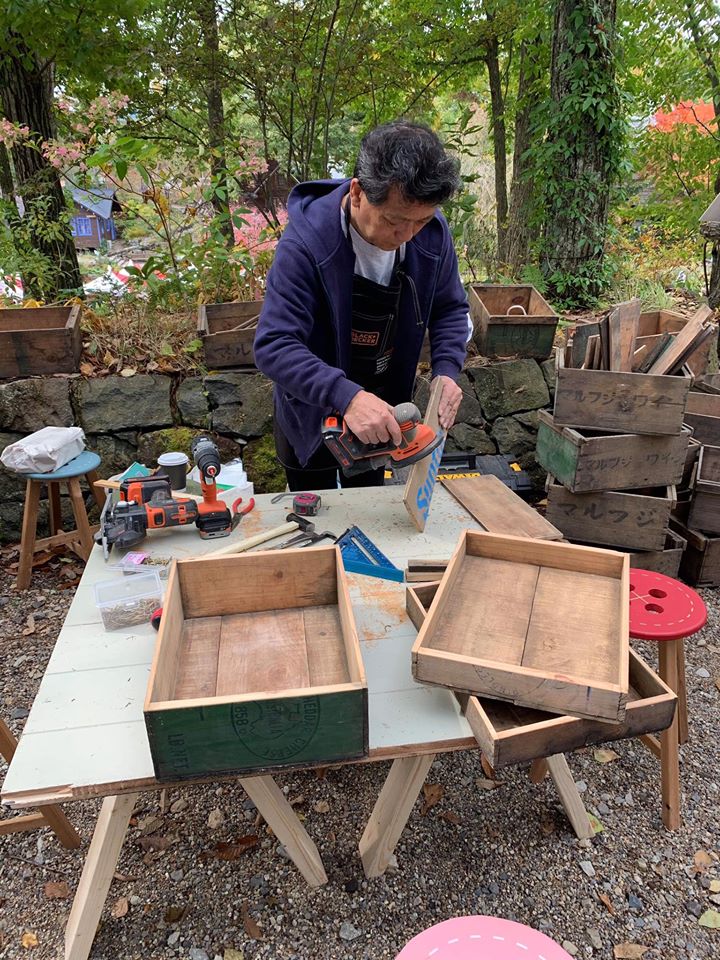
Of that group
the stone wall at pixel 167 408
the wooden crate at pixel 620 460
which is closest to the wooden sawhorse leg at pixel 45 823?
the stone wall at pixel 167 408

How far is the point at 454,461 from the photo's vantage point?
4137 mm

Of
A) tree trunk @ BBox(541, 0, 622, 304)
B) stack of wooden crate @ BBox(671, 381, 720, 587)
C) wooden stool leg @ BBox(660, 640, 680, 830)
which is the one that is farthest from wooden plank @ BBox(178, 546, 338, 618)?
tree trunk @ BBox(541, 0, 622, 304)

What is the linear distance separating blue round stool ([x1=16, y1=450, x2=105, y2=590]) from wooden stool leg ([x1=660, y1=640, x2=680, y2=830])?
3.04 m

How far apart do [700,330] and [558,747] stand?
2794 millimetres

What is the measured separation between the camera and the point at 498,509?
258 cm

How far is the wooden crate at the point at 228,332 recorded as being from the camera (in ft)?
14.1

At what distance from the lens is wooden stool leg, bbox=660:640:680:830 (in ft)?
7.80

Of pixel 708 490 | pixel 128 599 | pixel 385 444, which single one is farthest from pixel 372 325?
pixel 708 490

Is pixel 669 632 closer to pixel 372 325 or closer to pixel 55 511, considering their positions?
pixel 372 325

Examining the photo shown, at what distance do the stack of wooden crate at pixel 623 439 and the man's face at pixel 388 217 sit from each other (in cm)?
172

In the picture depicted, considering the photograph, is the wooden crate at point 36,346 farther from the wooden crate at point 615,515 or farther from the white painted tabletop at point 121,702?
the wooden crate at point 615,515

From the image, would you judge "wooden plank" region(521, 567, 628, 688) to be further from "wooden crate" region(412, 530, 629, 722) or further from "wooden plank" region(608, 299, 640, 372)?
"wooden plank" region(608, 299, 640, 372)

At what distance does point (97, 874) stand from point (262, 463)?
9.97 feet

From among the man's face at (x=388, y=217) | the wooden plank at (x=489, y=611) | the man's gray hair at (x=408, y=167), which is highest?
the man's gray hair at (x=408, y=167)
